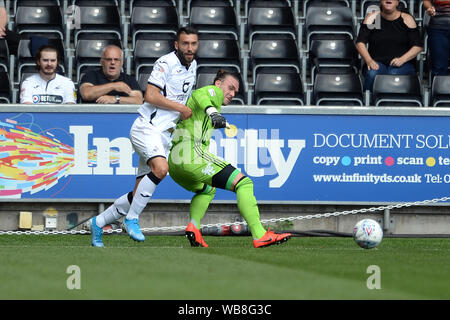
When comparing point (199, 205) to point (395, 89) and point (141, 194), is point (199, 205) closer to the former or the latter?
point (141, 194)

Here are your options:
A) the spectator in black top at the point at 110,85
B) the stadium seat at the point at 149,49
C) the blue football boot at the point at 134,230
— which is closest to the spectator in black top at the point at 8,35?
the stadium seat at the point at 149,49

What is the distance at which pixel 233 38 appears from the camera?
14961 mm

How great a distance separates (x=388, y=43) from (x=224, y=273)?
330 inches

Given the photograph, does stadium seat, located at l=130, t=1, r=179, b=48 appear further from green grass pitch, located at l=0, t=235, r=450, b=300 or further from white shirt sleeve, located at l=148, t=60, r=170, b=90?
green grass pitch, located at l=0, t=235, r=450, b=300

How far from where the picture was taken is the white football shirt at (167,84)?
9.74m

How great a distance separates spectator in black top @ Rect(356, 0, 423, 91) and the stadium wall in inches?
58.6

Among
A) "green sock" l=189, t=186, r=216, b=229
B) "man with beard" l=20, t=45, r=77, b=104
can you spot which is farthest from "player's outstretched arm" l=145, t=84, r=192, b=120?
"man with beard" l=20, t=45, r=77, b=104

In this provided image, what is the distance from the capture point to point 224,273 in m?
6.26

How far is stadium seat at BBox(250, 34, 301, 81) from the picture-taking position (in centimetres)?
1496

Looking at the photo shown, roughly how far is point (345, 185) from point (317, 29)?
384 centimetres

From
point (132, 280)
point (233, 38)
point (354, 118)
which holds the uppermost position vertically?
point (233, 38)
